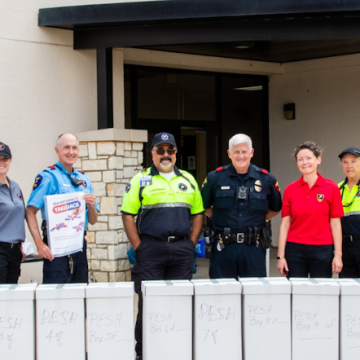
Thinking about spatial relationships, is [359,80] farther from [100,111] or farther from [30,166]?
[30,166]

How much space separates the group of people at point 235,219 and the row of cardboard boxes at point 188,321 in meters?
0.86

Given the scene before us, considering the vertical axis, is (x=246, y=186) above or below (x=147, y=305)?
above

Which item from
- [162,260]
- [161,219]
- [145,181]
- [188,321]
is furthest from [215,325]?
[145,181]

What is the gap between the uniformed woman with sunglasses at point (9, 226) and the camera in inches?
157

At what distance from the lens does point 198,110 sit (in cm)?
912

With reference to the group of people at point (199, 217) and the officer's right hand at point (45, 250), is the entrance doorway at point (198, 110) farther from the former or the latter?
the officer's right hand at point (45, 250)

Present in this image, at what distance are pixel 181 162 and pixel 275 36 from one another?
354 cm

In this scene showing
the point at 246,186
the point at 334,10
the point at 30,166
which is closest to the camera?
the point at 246,186

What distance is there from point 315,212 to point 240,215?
0.60m

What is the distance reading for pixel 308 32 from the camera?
6199 millimetres

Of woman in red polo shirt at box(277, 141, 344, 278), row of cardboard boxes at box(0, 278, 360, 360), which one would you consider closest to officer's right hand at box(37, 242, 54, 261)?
row of cardboard boxes at box(0, 278, 360, 360)

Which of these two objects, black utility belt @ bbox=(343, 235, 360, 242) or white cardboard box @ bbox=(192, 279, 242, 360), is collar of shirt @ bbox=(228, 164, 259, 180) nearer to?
black utility belt @ bbox=(343, 235, 360, 242)

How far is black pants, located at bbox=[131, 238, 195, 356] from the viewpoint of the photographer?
4074mm

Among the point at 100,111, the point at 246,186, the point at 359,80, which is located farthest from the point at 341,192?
the point at 359,80
